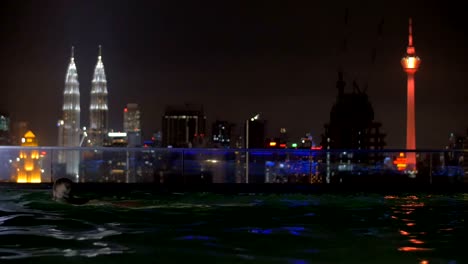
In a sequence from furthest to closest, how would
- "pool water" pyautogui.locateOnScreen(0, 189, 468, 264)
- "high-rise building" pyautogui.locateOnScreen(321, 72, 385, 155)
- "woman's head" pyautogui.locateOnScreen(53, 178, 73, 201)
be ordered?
"high-rise building" pyautogui.locateOnScreen(321, 72, 385, 155) → "woman's head" pyautogui.locateOnScreen(53, 178, 73, 201) → "pool water" pyautogui.locateOnScreen(0, 189, 468, 264)

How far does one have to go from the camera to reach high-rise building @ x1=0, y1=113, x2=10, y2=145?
278 feet

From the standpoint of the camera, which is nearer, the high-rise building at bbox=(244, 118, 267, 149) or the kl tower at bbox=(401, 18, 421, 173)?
the high-rise building at bbox=(244, 118, 267, 149)

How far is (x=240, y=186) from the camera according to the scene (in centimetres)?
1886

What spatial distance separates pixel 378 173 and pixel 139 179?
23.4 ft

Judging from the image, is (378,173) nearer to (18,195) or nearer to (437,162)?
(437,162)

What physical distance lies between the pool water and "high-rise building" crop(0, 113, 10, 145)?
7103 centimetres

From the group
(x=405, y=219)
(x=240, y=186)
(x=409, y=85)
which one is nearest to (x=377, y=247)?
(x=405, y=219)

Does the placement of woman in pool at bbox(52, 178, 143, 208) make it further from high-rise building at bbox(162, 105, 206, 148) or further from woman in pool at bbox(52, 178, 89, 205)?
high-rise building at bbox(162, 105, 206, 148)

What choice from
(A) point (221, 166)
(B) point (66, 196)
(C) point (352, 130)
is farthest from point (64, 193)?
(C) point (352, 130)

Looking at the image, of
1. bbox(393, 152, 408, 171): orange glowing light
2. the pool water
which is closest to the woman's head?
the pool water

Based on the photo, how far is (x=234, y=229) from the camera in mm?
11219

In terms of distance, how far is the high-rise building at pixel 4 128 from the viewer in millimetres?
84669

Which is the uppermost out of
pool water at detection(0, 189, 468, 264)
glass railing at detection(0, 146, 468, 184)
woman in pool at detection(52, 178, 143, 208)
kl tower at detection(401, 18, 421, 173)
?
kl tower at detection(401, 18, 421, 173)

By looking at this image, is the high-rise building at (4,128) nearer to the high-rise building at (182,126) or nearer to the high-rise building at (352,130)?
the high-rise building at (182,126)
